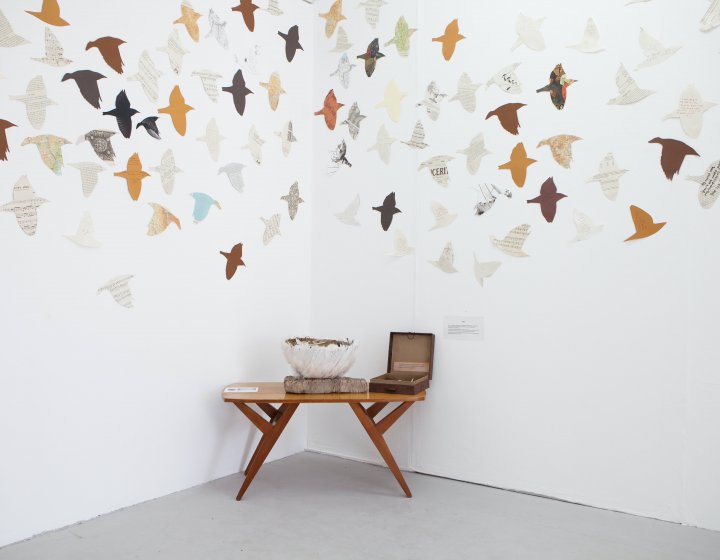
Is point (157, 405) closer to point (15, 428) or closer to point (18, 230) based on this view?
point (15, 428)

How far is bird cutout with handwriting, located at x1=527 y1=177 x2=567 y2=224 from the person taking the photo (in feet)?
9.52

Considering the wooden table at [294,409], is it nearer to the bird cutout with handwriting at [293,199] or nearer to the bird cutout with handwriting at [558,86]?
the bird cutout with handwriting at [293,199]

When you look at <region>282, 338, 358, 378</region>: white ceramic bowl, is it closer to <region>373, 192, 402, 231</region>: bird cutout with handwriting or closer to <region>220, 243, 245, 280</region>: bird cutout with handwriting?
<region>220, 243, 245, 280</region>: bird cutout with handwriting

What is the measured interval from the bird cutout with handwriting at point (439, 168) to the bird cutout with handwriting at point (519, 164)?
0.32 meters

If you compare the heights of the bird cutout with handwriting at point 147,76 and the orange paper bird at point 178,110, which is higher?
the bird cutout with handwriting at point 147,76

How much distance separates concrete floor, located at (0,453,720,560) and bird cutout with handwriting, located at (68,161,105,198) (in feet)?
4.54

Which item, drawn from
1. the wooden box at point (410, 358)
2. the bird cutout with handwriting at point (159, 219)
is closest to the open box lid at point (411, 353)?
the wooden box at point (410, 358)

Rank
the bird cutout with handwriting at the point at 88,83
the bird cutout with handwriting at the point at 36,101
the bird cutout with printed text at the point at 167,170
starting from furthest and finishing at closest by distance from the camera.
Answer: the bird cutout with printed text at the point at 167,170, the bird cutout with handwriting at the point at 88,83, the bird cutout with handwriting at the point at 36,101

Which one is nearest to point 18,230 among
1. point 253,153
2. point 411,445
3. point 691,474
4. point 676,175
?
point 253,153

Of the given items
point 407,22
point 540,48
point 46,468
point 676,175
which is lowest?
point 46,468

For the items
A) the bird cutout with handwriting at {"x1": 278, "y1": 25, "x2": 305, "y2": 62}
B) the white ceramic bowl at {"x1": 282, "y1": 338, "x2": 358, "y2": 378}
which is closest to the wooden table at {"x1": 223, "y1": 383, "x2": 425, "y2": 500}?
the white ceramic bowl at {"x1": 282, "y1": 338, "x2": 358, "y2": 378}

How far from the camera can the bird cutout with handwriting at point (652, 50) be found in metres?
2.63

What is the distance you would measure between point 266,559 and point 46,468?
3.19 ft

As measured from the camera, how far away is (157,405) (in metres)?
2.87
